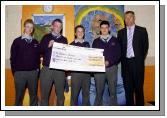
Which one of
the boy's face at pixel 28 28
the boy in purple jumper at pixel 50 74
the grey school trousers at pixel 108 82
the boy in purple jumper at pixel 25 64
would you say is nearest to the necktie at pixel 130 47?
the grey school trousers at pixel 108 82

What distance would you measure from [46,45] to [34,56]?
20cm

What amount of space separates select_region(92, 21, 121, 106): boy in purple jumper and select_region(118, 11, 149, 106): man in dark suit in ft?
0.39

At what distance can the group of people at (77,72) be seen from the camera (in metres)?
3.42

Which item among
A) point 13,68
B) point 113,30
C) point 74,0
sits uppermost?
point 74,0

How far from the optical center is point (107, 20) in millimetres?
3697

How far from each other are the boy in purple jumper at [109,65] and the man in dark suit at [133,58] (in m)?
0.12

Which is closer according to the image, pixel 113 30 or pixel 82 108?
pixel 82 108

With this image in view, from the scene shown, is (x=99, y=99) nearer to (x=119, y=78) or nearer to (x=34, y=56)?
(x=119, y=78)

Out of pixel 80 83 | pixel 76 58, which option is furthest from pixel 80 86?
pixel 76 58

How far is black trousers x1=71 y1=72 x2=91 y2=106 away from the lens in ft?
11.2

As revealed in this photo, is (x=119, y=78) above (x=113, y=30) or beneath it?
beneath

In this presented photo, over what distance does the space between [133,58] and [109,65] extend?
12.8 inches

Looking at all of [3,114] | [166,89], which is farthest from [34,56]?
[166,89]

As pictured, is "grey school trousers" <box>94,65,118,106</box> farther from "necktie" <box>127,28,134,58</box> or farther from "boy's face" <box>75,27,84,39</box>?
"boy's face" <box>75,27,84,39</box>
